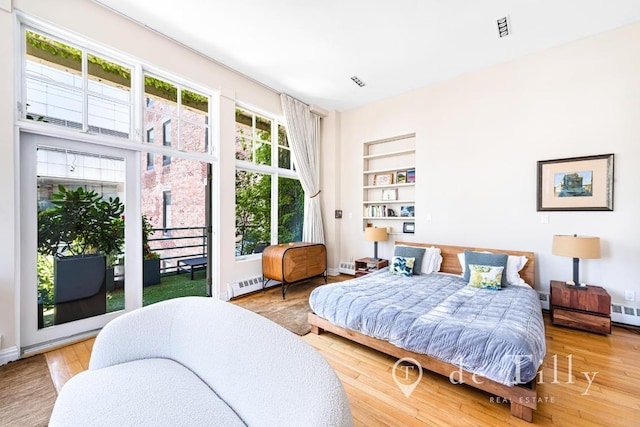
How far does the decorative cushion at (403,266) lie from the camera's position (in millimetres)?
3654

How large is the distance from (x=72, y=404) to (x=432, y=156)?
460 cm

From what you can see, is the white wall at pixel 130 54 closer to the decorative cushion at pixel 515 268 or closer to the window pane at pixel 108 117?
the window pane at pixel 108 117

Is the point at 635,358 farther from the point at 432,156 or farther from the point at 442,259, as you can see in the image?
the point at 432,156

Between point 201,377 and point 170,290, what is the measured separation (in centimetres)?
357

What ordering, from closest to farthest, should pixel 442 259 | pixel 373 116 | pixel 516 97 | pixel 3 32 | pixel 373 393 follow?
pixel 373 393, pixel 3 32, pixel 516 97, pixel 442 259, pixel 373 116

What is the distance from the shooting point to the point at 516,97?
11.8 ft

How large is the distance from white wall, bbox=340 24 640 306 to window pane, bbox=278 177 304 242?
1.74 meters

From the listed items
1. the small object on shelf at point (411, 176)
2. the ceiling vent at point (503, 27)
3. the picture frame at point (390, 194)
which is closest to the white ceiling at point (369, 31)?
the ceiling vent at point (503, 27)

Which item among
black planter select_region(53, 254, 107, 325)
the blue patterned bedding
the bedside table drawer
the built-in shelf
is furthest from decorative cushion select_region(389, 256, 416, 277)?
black planter select_region(53, 254, 107, 325)

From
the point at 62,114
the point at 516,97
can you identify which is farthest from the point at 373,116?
the point at 62,114

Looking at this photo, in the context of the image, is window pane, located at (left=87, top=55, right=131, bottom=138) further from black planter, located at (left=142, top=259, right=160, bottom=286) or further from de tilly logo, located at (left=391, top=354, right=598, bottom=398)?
de tilly logo, located at (left=391, top=354, right=598, bottom=398)

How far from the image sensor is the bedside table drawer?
273 cm

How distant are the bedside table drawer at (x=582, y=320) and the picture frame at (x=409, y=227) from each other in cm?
203

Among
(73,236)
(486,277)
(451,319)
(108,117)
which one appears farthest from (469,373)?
(108,117)
